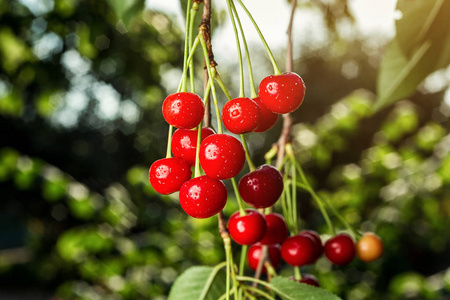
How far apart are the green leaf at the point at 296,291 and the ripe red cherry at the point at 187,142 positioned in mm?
247

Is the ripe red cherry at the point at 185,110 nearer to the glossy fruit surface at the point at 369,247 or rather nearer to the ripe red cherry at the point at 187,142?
the ripe red cherry at the point at 187,142

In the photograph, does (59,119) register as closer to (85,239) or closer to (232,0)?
(85,239)

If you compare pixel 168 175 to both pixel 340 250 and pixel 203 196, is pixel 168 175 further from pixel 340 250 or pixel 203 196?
pixel 340 250

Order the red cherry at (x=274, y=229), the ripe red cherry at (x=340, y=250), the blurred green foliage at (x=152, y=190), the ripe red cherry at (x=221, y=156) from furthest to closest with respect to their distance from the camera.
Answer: the blurred green foliage at (x=152, y=190) → the ripe red cherry at (x=340, y=250) → the red cherry at (x=274, y=229) → the ripe red cherry at (x=221, y=156)

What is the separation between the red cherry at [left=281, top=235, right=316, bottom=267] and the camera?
786mm

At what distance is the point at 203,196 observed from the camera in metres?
0.51

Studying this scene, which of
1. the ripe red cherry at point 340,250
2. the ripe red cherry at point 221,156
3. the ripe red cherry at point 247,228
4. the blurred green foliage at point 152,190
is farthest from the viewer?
the blurred green foliage at point 152,190

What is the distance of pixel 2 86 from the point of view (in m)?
3.88

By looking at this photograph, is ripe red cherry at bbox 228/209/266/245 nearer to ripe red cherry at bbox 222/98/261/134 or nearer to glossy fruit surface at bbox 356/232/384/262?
ripe red cherry at bbox 222/98/261/134

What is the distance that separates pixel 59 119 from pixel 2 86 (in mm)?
3512

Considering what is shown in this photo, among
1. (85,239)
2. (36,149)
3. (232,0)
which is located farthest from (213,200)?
(36,149)

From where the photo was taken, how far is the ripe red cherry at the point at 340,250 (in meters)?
0.89

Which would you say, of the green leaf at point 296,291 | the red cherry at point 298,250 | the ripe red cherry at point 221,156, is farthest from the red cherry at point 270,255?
the ripe red cherry at point 221,156

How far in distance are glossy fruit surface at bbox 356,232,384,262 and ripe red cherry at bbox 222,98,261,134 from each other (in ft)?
1.91
